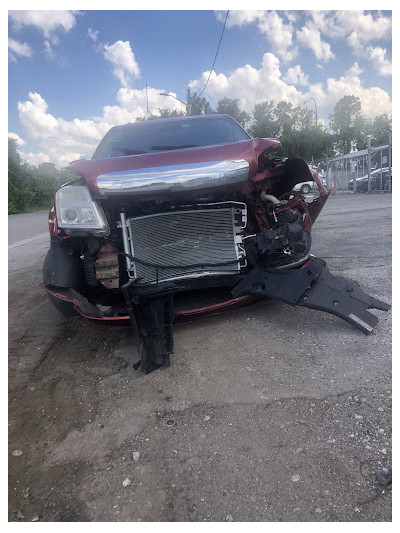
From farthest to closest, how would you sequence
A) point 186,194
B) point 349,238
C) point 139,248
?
point 349,238 < point 139,248 < point 186,194

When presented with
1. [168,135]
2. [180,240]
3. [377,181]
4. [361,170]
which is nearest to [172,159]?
[180,240]

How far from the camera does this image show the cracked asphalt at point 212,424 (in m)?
1.50

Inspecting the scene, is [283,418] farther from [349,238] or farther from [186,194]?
[349,238]

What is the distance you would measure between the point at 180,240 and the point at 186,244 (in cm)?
6

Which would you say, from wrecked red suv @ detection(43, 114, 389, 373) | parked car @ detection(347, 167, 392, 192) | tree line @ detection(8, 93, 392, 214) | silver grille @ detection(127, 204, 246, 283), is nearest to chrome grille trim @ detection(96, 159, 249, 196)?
wrecked red suv @ detection(43, 114, 389, 373)

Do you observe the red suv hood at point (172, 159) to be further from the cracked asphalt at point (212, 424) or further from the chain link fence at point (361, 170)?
the chain link fence at point (361, 170)

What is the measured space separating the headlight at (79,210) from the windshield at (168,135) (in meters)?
1.00

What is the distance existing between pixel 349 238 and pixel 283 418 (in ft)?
15.3

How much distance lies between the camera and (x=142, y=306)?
2.54m

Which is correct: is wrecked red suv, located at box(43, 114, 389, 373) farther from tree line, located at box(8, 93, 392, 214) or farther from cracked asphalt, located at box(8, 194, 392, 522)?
tree line, located at box(8, 93, 392, 214)

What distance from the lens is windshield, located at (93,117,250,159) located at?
374 centimetres

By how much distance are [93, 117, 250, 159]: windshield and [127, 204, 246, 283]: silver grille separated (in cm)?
93

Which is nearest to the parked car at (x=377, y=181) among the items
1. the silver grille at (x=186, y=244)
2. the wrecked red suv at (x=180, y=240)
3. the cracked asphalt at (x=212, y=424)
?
the wrecked red suv at (x=180, y=240)
